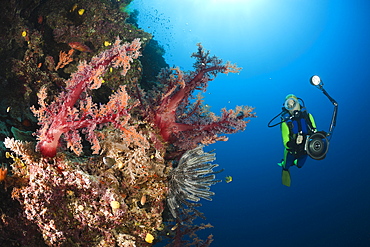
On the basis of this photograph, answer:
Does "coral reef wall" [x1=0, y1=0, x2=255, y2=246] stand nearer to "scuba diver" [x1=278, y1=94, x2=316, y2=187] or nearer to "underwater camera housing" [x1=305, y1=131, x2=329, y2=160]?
"underwater camera housing" [x1=305, y1=131, x2=329, y2=160]

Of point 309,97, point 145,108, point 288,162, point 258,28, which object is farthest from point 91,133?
point 309,97

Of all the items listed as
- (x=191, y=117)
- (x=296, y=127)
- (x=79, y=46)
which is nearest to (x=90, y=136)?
(x=191, y=117)

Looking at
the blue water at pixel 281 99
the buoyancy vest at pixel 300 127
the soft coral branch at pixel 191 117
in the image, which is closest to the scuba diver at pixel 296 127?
the buoyancy vest at pixel 300 127

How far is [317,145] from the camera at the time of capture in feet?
20.4

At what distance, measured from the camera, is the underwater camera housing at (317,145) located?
20.0ft

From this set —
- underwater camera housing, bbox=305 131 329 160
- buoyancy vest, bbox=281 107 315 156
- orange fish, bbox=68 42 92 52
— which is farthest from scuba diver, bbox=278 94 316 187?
orange fish, bbox=68 42 92 52

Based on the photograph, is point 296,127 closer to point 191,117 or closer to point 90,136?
point 191,117

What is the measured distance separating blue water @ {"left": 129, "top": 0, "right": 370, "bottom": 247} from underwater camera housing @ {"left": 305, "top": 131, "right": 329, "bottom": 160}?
21.2m

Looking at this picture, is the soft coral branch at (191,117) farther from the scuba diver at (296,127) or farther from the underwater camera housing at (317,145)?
the scuba diver at (296,127)

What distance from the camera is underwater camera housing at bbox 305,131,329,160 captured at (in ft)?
20.0

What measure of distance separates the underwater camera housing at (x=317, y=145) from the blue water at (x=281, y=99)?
21178 mm

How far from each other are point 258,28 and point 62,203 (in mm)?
51404

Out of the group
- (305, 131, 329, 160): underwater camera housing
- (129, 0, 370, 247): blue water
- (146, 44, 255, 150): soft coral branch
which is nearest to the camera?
(146, 44, 255, 150): soft coral branch

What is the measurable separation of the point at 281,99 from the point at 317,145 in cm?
6719
